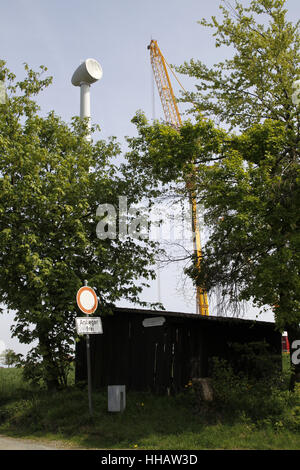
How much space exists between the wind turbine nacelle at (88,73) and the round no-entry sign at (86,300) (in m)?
22.0

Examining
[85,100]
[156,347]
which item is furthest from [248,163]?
[85,100]

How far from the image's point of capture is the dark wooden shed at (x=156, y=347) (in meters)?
15.7

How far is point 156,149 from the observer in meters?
16.2

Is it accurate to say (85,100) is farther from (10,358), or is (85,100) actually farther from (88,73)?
(10,358)

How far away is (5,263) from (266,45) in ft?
39.5

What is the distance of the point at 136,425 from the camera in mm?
11938

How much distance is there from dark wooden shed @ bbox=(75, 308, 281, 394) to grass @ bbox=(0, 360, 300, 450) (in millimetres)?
980

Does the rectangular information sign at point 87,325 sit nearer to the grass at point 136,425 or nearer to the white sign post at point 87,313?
the white sign post at point 87,313

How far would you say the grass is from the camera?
1023cm

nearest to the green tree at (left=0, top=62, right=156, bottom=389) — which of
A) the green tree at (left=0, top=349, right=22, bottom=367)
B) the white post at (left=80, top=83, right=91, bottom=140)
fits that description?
the green tree at (left=0, top=349, right=22, bottom=367)

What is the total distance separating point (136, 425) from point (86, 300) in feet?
11.2

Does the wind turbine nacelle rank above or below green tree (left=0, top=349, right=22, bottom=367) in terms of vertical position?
above

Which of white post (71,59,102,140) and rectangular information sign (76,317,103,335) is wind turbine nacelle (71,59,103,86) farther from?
rectangular information sign (76,317,103,335)
